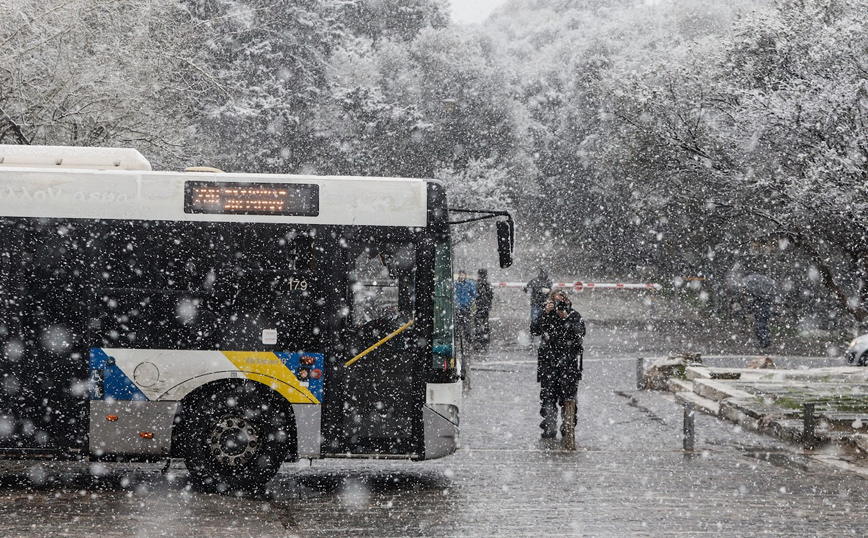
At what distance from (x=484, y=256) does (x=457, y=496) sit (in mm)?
36642

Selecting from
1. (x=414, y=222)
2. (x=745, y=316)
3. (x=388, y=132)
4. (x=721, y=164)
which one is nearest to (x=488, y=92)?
(x=388, y=132)

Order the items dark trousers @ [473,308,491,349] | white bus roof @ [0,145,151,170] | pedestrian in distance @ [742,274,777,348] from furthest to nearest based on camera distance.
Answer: pedestrian in distance @ [742,274,777,348]
dark trousers @ [473,308,491,349]
white bus roof @ [0,145,151,170]

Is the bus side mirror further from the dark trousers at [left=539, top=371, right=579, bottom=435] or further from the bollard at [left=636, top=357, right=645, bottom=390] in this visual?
the bollard at [left=636, top=357, right=645, bottom=390]

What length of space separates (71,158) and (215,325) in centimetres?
218

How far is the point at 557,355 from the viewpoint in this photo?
11.9m

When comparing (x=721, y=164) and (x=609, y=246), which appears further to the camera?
(x=609, y=246)

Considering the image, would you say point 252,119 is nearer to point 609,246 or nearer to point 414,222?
point 609,246

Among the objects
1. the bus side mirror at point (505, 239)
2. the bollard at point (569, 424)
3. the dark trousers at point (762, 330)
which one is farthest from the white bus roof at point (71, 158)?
the dark trousers at point (762, 330)

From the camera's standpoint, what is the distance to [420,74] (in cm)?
3878

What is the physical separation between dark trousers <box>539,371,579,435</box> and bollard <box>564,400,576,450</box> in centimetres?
6

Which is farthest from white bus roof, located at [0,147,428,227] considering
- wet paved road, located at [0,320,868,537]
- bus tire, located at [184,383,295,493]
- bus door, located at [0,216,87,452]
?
wet paved road, located at [0,320,868,537]

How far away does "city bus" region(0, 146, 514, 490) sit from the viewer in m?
8.95

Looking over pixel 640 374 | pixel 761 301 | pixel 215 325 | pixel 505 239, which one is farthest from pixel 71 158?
pixel 761 301

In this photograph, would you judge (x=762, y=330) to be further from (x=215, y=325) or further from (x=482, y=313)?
(x=215, y=325)
